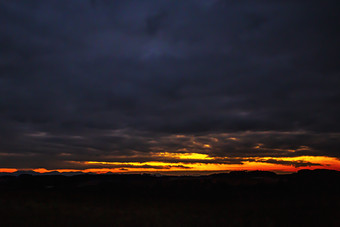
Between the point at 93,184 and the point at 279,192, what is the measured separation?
20020 millimetres

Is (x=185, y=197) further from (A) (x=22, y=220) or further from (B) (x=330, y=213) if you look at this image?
(A) (x=22, y=220)

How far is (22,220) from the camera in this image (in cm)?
2436

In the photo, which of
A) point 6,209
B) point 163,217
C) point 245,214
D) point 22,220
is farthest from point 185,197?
point 6,209

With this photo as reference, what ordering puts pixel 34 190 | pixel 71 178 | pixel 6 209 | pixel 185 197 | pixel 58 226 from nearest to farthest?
pixel 58 226
pixel 6 209
pixel 185 197
pixel 34 190
pixel 71 178

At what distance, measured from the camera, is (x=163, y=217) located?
80.4ft

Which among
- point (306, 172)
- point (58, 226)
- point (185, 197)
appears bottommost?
point (58, 226)

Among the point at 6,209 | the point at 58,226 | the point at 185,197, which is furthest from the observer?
the point at 185,197

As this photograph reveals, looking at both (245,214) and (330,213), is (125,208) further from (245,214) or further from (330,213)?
(330,213)

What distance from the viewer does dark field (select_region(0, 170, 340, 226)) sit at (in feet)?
78.6

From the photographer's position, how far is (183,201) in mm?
27625

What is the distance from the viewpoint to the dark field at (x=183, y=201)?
78.6 ft

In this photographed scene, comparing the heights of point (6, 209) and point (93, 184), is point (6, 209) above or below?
below

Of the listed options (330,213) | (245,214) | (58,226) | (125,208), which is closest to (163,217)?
(125,208)

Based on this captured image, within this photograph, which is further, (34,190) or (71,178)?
(71,178)
